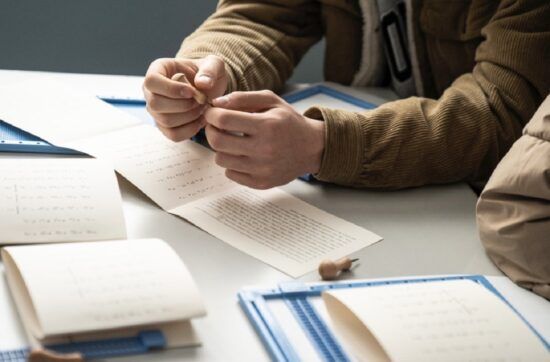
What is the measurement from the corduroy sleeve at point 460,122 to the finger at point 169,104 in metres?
0.16

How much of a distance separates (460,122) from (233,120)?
1.11ft

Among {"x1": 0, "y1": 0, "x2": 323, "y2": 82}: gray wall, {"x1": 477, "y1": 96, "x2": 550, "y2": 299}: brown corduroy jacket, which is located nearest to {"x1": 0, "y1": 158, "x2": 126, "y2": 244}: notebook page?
{"x1": 477, "y1": 96, "x2": 550, "y2": 299}: brown corduroy jacket

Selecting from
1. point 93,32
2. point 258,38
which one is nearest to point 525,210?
point 258,38

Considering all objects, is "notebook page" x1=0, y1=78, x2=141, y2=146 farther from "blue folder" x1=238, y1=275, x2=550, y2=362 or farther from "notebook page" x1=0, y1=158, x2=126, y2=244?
"blue folder" x1=238, y1=275, x2=550, y2=362

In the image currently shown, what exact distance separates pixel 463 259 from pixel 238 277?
0.92 feet

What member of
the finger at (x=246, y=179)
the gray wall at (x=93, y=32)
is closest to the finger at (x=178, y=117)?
the finger at (x=246, y=179)

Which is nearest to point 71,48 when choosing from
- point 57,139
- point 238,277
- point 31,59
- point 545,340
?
point 31,59

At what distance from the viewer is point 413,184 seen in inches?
49.0

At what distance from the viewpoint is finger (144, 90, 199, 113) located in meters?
1.18

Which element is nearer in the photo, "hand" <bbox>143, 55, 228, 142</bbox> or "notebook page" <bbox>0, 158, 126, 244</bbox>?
"notebook page" <bbox>0, 158, 126, 244</bbox>

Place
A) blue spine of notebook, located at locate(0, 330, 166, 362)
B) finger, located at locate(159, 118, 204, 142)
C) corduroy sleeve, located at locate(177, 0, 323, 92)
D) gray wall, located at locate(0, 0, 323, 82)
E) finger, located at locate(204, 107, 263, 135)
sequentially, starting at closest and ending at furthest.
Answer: blue spine of notebook, located at locate(0, 330, 166, 362) < finger, located at locate(204, 107, 263, 135) < finger, located at locate(159, 118, 204, 142) < corduroy sleeve, located at locate(177, 0, 323, 92) < gray wall, located at locate(0, 0, 323, 82)

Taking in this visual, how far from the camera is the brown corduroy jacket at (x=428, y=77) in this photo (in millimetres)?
1217

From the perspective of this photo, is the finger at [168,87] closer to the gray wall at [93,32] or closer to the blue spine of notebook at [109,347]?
the blue spine of notebook at [109,347]

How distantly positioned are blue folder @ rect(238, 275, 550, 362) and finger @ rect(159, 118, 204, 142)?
347 mm
